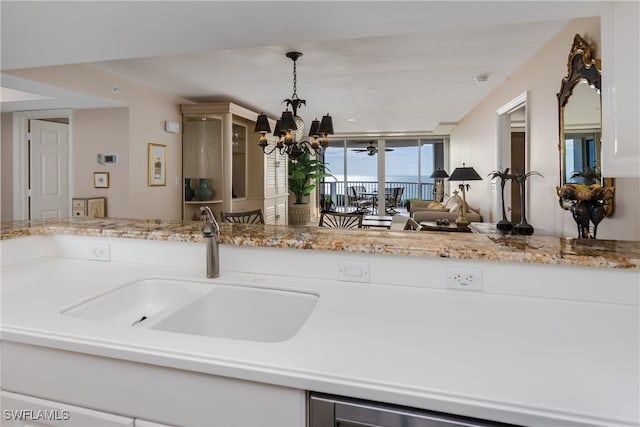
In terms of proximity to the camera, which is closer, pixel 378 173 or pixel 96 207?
pixel 96 207

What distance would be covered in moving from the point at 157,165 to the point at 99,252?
3.24 metres

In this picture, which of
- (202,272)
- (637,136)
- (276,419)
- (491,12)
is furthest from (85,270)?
(491,12)

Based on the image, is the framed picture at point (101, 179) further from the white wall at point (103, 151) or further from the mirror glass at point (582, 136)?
the mirror glass at point (582, 136)

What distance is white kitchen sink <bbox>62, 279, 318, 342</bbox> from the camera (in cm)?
130

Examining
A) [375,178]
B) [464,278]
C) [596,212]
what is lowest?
[464,278]

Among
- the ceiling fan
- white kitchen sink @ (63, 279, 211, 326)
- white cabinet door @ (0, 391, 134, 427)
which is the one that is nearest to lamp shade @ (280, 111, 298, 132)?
white kitchen sink @ (63, 279, 211, 326)

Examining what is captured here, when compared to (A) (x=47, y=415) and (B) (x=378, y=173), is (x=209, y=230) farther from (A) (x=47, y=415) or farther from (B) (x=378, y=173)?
(B) (x=378, y=173)

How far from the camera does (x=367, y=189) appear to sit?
10594 millimetres

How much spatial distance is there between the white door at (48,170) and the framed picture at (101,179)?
3.49 feet

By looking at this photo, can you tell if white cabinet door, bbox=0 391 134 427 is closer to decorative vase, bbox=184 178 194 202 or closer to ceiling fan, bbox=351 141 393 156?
decorative vase, bbox=184 178 194 202

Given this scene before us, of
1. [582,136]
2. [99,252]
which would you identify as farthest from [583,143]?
[99,252]

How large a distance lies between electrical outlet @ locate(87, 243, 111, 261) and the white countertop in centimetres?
48

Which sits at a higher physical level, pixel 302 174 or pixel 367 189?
pixel 302 174

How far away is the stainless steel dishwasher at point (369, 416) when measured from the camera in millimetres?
701
